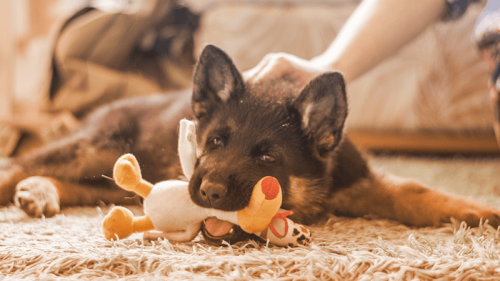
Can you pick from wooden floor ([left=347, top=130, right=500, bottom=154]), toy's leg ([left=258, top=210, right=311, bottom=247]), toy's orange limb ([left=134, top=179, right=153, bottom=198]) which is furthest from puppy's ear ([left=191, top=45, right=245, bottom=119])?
wooden floor ([left=347, top=130, right=500, bottom=154])

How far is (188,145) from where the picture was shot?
1.18m

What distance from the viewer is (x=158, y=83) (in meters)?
3.74

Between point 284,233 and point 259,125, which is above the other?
point 259,125

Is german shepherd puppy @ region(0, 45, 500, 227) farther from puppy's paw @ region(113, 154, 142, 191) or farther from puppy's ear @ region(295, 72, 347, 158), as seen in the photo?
puppy's paw @ region(113, 154, 142, 191)

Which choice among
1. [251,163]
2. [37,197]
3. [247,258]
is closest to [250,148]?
[251,163]

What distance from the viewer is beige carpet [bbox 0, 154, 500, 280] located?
0.88m

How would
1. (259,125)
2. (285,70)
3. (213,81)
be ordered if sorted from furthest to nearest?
1. (285,70)
2. (213,81)
3. (259,125)

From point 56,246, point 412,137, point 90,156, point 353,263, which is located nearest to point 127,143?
point 90,156

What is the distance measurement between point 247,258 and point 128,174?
429 millimetres

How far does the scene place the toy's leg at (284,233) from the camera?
1082mm

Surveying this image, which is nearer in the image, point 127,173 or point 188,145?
point 127,173

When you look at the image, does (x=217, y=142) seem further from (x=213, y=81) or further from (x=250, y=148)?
(x=213, y=81)

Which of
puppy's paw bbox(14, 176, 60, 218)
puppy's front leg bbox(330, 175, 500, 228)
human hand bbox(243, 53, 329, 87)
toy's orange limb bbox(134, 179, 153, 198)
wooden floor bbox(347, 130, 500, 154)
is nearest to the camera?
toy's orange limb bbox(134, 179, 153, 198)

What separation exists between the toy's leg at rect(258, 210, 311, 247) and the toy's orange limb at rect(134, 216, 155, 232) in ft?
1.20
